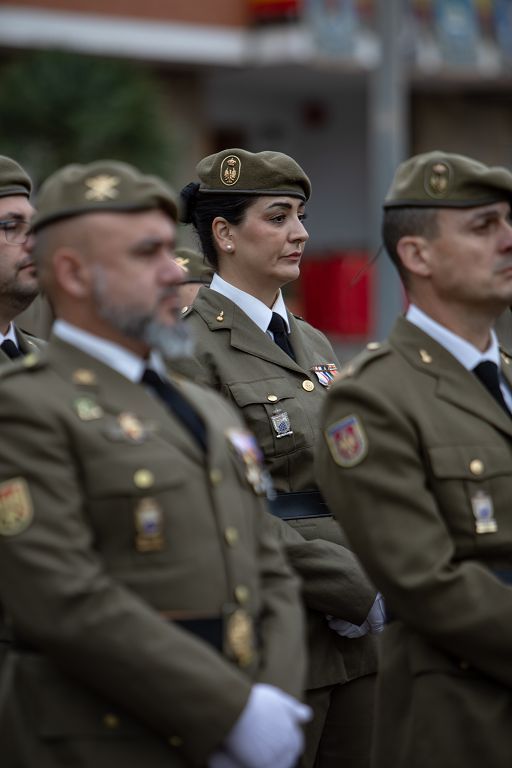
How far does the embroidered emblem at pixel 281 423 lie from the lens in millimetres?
4457

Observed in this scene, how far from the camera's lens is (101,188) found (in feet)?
10.2

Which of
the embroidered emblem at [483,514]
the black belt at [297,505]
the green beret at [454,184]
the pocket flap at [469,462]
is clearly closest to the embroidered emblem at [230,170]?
the black belt at [297,505]

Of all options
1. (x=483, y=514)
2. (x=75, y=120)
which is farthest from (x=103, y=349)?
(x=75, y=120)

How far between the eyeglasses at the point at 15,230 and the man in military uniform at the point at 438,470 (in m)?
1.38

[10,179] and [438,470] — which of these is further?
[10,179]

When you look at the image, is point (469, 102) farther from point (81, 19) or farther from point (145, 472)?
point (145, 472)

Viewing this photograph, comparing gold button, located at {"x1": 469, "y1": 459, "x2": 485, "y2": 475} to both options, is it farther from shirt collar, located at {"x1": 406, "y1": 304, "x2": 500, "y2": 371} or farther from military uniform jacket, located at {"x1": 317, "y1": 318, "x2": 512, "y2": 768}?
shirt collar, located at {"x1": 406, "y1": 304, "x2": 500, "y2": 371}

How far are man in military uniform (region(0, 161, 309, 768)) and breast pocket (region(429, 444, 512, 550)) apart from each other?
1.45ft

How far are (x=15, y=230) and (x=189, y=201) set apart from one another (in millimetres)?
709

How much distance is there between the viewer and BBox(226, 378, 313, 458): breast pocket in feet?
14.6

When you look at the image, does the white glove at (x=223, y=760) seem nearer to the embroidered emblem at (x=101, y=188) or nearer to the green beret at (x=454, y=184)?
the embroidered emblem at (x=101, y=188)

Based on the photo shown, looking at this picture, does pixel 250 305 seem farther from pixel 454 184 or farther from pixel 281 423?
pixel 454 184

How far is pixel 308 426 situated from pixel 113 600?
1749 millimetres

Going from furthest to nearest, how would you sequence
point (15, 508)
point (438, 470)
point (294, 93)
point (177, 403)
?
point (294, 93)
point (438, 470)
point (177, 403)
point (15, 508)
